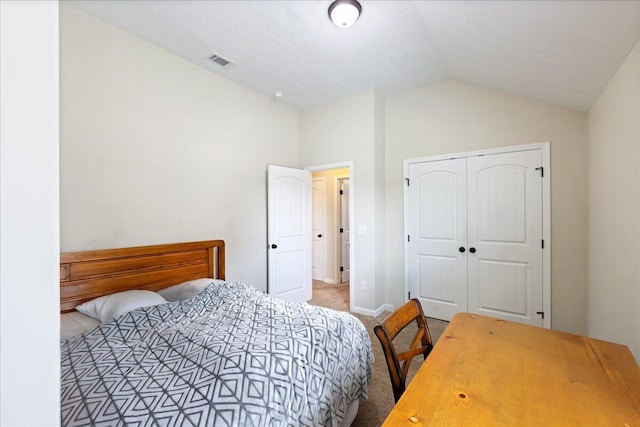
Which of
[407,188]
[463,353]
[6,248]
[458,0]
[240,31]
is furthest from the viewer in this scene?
[407,188]

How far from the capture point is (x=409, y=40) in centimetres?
257

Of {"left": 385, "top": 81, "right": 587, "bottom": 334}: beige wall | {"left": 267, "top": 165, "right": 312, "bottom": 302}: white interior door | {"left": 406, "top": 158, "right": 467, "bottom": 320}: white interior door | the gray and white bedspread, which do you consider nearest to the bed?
the gray and white bedspread

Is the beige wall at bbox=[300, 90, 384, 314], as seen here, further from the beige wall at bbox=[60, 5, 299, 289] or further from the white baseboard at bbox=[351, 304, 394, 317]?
the beige wall at bbox=[60, 5, 299, 289]

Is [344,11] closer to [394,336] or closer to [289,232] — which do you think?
[394,336]

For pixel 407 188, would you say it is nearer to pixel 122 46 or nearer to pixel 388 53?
pixel 388 53

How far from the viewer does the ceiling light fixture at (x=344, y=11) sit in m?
2.00

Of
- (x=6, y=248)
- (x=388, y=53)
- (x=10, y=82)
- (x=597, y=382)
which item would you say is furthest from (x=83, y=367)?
(x=388, y=53)

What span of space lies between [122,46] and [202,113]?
2.78 feet

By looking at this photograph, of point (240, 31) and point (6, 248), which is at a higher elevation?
point (240, 31)

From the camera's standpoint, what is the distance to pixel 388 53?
2.79 m

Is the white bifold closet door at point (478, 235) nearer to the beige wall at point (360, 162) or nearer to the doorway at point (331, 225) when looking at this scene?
the beige wall at point (360, 162)

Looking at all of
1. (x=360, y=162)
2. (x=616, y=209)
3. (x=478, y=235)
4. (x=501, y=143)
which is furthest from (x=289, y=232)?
(x=616, y=209)

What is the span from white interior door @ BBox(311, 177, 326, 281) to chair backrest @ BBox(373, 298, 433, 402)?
13.9ft

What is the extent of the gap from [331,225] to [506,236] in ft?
10.1
